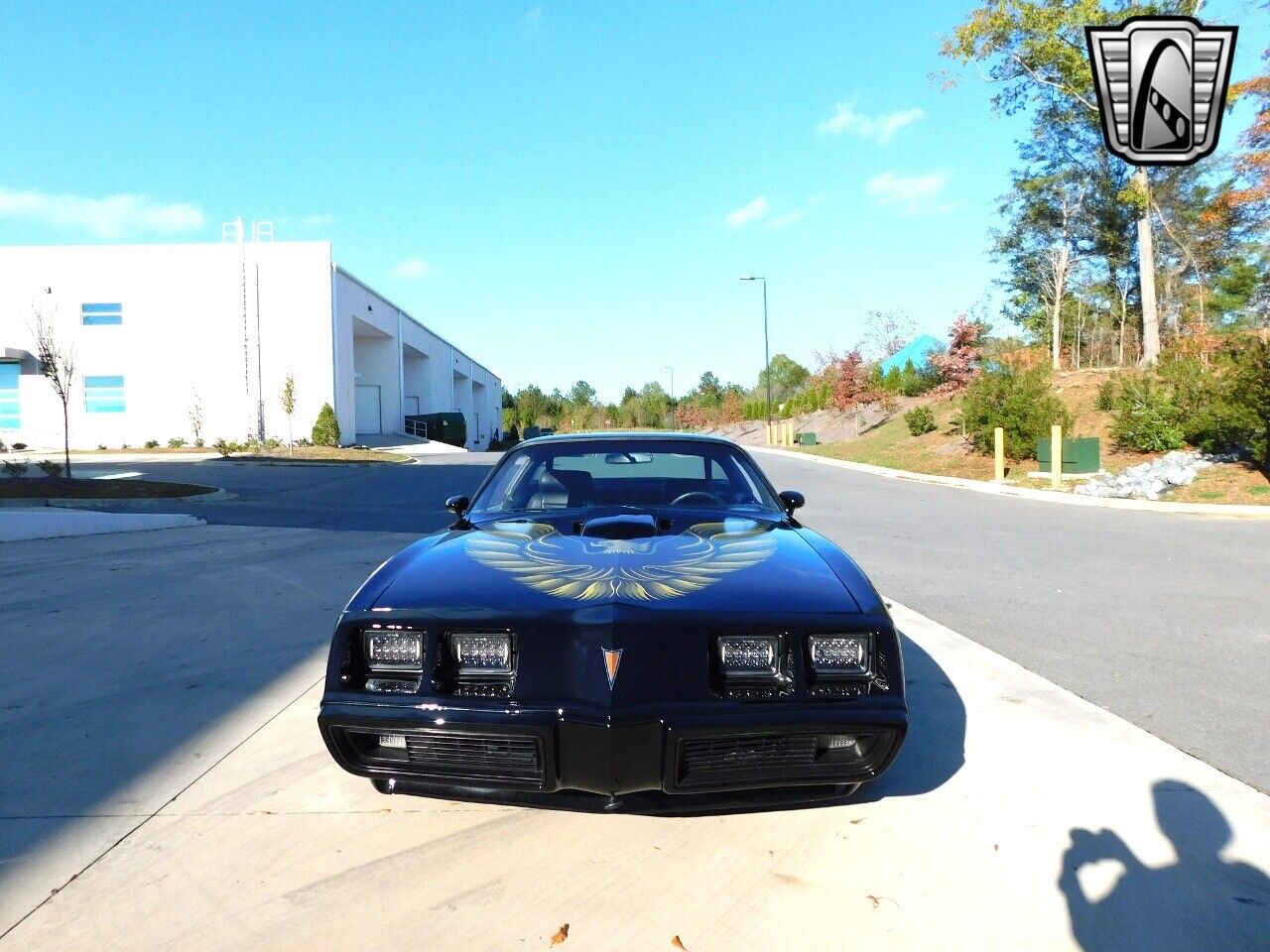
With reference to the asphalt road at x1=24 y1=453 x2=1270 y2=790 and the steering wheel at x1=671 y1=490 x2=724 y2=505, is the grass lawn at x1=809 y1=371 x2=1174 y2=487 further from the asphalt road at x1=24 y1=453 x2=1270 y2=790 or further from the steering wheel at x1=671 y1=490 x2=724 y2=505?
the steering wheel at x1=671 y1=490 x2=724 y2=505

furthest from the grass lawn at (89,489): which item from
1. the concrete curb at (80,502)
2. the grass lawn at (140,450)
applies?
the grass lawn at (140,450)

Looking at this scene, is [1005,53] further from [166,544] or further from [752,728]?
[752,728]

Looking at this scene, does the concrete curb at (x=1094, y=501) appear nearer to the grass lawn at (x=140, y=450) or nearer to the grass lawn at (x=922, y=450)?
the grass lawn at (x=922, y=450)

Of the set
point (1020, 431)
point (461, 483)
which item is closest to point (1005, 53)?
point (1020, 431)

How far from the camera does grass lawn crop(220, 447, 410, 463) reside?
89.4 feet

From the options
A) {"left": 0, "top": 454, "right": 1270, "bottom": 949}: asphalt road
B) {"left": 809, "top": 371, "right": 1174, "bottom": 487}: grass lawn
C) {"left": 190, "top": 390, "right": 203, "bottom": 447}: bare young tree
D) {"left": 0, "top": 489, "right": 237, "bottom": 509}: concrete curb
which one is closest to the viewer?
{"left": 0, "top": 454, "right": 1270, "bottom": 949}: asphalt road

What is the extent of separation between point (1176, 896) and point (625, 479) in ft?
9.59

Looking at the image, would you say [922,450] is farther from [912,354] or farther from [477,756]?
[477,756]

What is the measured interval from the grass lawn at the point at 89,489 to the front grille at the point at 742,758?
1425cm

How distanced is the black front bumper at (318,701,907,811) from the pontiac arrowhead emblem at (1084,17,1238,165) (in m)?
6.86

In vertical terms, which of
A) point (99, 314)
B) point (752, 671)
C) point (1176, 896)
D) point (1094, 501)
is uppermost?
point (99, 314)

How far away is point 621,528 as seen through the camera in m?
3.64

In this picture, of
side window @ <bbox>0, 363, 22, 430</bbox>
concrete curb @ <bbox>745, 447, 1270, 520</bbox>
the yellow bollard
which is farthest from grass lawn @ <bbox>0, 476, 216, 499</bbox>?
side window @ <bbox>0, 363, 22, 430</bbox>

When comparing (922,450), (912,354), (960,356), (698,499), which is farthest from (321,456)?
(912,354)
